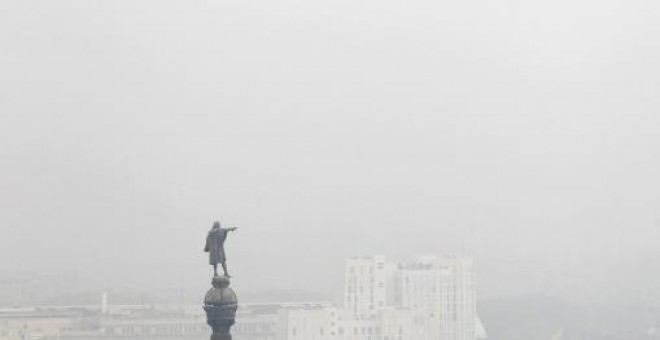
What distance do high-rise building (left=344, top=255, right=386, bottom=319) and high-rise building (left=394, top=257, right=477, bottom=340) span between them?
2.64 m

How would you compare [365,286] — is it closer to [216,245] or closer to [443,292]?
[443,292]

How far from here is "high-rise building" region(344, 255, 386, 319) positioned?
8950 centimetres

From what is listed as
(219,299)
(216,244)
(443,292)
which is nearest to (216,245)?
(216,244)

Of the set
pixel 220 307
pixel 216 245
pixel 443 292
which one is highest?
pixel 443 292

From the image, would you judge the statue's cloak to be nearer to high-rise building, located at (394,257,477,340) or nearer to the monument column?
the monument column

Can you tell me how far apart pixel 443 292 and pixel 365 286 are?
7.10 m

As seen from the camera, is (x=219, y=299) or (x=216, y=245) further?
(x=216, y=245)

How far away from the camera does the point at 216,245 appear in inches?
613

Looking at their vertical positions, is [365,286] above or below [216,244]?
above

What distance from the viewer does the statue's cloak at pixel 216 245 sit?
50.9 feet

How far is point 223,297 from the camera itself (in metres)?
15.3

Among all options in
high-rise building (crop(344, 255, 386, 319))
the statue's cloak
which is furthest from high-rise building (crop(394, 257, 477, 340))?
the statue's cloak

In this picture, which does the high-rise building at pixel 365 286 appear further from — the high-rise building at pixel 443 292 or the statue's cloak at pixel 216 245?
the statue's cloak at pixel 216 245

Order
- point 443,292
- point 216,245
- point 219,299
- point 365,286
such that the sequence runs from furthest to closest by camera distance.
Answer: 1. point 443,292
2. point 365,286
3. point 216,245
4. point 219,299
